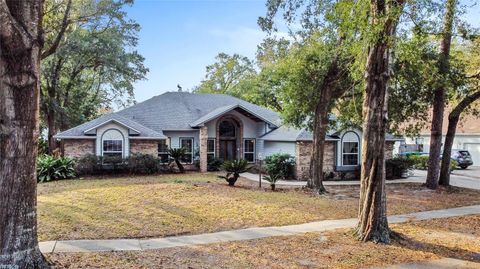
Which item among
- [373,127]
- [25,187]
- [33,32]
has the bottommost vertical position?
[25,187]

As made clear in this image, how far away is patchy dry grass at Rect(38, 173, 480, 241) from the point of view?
29.9 ft

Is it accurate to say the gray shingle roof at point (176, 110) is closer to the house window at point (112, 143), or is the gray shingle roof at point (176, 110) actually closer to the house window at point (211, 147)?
the house window at point (211, 147)

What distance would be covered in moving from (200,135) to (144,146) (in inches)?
136

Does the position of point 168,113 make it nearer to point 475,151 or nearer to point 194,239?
point 194,239

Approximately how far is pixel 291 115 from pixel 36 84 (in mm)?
13126

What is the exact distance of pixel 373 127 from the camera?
29.0ft

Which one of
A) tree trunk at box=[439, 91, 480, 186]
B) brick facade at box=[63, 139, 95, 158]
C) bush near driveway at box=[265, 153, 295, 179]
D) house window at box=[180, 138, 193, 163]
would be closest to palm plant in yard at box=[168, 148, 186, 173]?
house window at box=[180, 138, 193, 163]

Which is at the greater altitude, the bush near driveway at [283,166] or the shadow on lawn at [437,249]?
the bush near driveway at [283,166]

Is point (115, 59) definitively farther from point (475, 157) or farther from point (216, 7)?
point (475, 157)

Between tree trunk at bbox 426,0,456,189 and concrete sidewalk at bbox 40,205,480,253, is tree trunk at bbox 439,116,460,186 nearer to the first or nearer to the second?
tree trunk at bbox 426,0,456,189

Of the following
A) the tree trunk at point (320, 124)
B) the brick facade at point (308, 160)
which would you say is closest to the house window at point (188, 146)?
the brick facade at point (308, 160)

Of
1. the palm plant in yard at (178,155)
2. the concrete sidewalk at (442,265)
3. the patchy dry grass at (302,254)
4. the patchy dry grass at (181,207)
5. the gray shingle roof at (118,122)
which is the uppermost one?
the gray shingle roof at (118,122)

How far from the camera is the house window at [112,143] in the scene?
2091cm

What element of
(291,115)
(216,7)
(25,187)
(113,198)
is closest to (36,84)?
(25,187)
